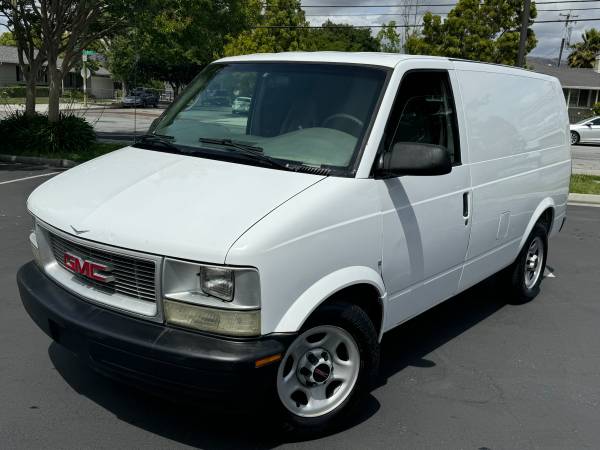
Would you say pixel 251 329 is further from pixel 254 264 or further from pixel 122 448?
pixel 122 448

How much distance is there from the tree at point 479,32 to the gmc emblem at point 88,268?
107ft

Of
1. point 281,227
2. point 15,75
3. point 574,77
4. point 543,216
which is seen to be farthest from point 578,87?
point 15,75

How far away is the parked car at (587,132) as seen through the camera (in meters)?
27.6

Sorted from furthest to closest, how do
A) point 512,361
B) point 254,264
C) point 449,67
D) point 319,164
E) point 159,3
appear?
point 159,3, point 512,361, point 449,67, point 319,164, point 254,264

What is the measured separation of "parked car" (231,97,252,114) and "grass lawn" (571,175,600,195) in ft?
33.2

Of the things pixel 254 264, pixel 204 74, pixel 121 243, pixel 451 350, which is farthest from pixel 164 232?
pixel 451 350

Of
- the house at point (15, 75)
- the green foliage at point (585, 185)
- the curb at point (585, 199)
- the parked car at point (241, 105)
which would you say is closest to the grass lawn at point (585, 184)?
the green foliage at point (585, 185)

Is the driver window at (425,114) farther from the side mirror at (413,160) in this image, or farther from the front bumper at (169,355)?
the front bumper at (169,355)

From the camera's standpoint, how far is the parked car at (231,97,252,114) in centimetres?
421

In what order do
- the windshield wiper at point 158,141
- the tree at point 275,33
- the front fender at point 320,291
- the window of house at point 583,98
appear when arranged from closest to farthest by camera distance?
1. the front fender at point 320,291
2. the windshield wiper at point 158,141
3. the tree at point 275,33
4. the window of house at point 583,98

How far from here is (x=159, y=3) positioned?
1380cm

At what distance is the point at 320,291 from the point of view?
3.03 metres

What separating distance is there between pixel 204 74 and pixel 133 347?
8.18ft

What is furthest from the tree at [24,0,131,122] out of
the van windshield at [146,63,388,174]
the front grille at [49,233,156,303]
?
the front grille at [49,233,156,303]
